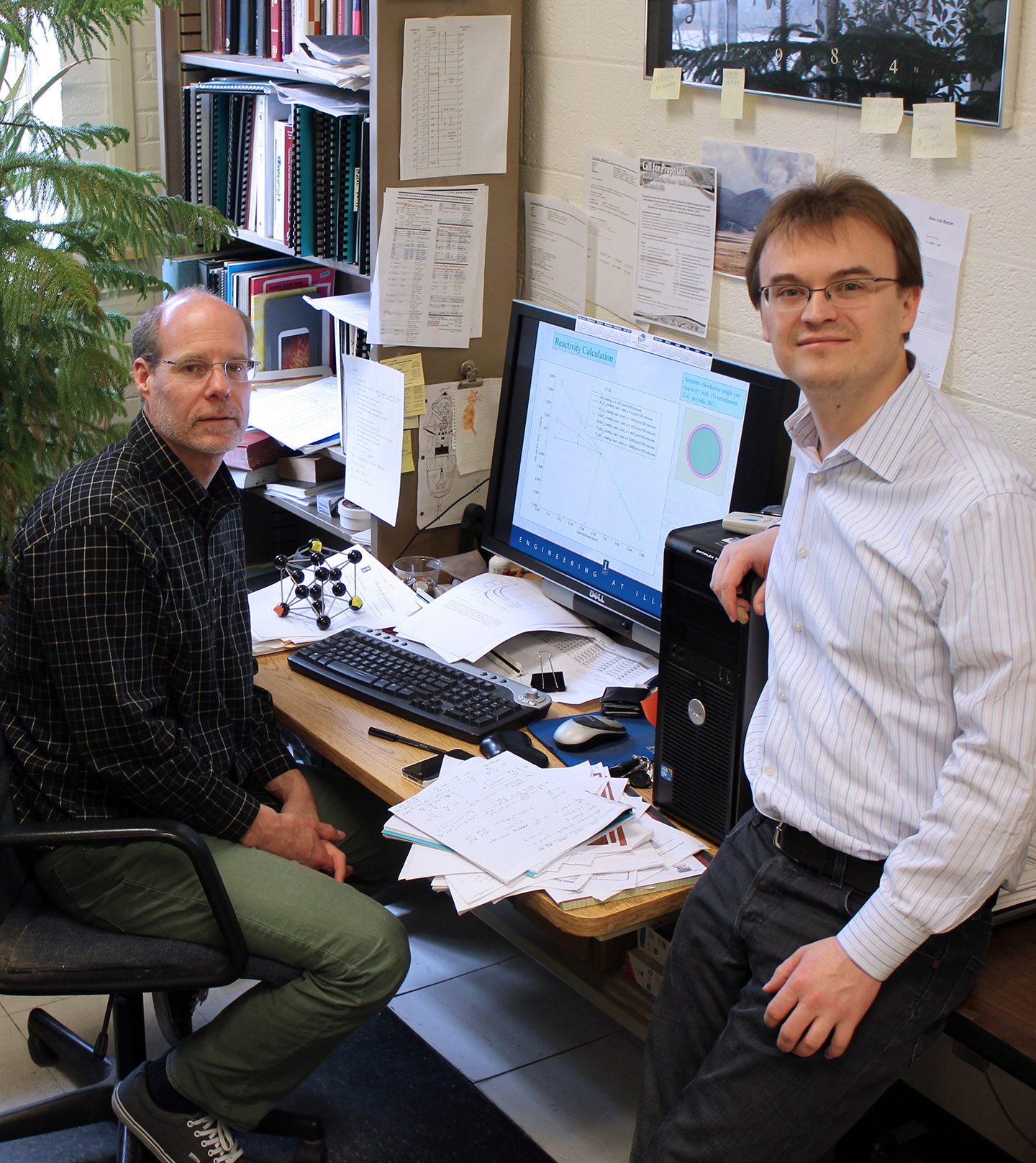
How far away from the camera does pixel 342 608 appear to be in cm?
221

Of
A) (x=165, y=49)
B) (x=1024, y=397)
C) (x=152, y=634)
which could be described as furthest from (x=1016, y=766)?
(x=165, y=49)

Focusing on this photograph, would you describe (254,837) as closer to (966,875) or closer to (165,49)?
(966,875)

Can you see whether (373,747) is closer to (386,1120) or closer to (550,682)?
(550,682)

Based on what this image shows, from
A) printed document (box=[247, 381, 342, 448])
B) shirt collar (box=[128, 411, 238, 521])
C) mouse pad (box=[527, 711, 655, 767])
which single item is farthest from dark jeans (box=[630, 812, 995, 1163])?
printed document (box=[247, 381, 342, 448])

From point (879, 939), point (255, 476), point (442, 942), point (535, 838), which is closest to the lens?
point (879, 939)

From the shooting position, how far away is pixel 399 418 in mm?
2291

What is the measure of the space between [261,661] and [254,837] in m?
0.40

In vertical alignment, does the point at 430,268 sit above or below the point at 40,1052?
above

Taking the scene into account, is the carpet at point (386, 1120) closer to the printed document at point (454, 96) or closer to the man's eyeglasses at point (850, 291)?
the man's eyeglasses at point (850, 291)

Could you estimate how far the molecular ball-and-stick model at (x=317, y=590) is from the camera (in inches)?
85.0

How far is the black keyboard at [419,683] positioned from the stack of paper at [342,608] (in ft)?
0.27

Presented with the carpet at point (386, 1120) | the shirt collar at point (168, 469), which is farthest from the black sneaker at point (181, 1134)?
the shirt collar at point (168, 469)

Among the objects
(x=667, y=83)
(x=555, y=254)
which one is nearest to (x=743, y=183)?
(x=667, y=83)

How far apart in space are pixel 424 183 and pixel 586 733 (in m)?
1.10
